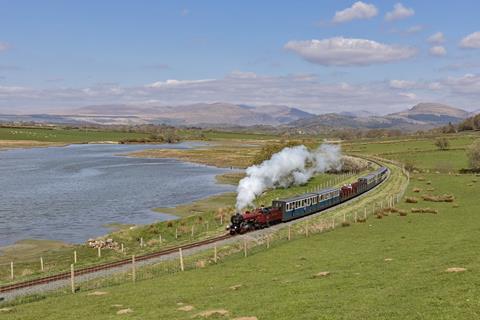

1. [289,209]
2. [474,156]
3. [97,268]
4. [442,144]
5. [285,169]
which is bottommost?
[97,268]

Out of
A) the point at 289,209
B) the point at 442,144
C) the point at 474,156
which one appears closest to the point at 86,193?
the point at 289,209

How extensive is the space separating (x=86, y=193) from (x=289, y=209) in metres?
48.9

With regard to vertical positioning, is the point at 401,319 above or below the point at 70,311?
above

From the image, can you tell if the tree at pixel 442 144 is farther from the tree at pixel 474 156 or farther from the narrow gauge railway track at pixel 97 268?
the narrow gauge railway track at pixel 97 268

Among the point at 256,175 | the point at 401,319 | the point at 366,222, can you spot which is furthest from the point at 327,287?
the point at 256,175

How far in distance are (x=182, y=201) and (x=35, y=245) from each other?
35395mm

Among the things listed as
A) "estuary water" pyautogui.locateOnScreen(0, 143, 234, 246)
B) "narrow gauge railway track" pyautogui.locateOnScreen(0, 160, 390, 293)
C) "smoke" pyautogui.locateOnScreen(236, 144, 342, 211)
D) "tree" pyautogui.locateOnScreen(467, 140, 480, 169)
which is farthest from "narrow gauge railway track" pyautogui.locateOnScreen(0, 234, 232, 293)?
"tree" pyautogui.locateOnScreen(467, 140, 480, 169)

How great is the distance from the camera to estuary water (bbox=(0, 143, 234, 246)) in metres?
65.1

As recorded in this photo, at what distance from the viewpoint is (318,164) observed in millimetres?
120438

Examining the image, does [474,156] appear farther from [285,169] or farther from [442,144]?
[442,144]

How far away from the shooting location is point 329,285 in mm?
24734

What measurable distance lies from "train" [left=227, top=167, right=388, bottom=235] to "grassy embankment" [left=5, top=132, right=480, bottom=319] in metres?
9.77

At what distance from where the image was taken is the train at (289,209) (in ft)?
171

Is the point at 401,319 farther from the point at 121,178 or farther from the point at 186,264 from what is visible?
the point at 121,178
